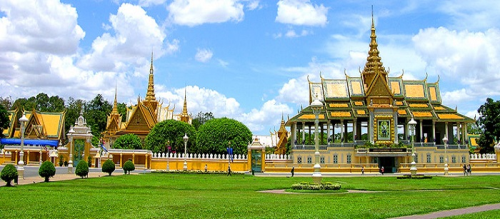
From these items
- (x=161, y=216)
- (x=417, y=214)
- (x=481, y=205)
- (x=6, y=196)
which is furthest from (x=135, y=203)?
(x=481, y=205)

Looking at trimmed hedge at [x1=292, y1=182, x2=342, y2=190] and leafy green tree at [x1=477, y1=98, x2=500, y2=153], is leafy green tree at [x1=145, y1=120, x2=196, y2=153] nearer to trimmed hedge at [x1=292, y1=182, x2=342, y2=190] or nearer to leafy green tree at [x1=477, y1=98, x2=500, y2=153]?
leafy green tree at [x1=477, y1=98, x2=500, y2=153]

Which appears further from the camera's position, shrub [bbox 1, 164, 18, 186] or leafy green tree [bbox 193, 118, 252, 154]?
leafy green tree [bbox 193, 118, 252, 154]

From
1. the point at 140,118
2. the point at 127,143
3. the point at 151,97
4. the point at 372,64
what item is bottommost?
the point at 127,143

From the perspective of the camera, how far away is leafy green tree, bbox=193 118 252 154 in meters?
71.8

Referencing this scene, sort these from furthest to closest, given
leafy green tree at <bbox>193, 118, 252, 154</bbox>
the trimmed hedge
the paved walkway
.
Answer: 1. leafy green tree at <bbox>193, 118, 252, 154</bbox>
2. the trimmed hedge
3. the paved walkway

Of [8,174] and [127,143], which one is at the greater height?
[127,143]

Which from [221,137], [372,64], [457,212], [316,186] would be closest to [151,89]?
[221,137]

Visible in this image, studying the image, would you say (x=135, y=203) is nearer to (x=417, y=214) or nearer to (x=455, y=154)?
(x=417, y=214)

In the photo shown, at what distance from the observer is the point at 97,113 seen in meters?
108

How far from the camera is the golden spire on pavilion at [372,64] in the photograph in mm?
68188

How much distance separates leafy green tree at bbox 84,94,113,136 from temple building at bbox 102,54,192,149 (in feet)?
19.9

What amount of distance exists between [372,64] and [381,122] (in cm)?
1231

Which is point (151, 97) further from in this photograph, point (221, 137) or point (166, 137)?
point (221, 137)

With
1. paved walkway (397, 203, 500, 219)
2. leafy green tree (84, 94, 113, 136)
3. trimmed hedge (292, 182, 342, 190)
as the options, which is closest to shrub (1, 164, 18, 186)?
trimmed hedge (292, 182, 342, 190)
